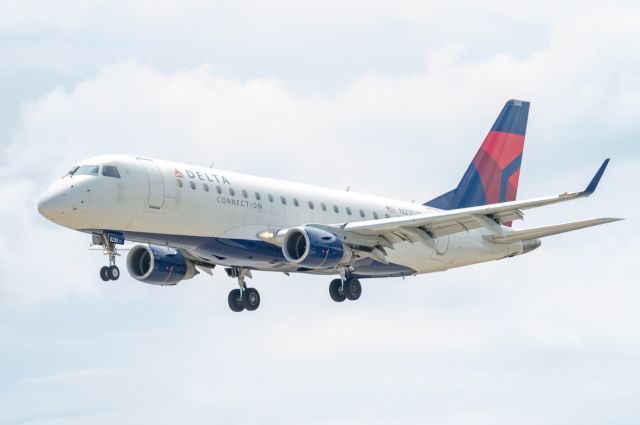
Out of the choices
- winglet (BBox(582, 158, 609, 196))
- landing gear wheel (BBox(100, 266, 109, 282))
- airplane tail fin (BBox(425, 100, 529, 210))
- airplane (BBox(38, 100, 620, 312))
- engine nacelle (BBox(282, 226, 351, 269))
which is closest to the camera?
winglet (BBox(582, 158, 609, 196))

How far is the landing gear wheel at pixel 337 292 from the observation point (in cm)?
5312

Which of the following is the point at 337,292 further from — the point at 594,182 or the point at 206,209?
the point at 594,182

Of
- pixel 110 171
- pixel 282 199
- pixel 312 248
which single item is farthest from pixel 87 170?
pixel 312 248

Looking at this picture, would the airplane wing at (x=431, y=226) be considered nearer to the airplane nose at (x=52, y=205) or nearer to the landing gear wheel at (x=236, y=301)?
the landing gear wheel at (x=236, y=301)

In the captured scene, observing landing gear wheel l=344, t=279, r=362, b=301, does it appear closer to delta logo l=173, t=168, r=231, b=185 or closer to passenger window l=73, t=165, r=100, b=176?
delta logo l=173, t=168, r=231, b=185

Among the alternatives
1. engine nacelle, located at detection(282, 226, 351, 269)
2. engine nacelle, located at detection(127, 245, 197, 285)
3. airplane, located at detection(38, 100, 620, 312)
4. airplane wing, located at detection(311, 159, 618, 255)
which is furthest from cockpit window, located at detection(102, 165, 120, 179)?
airplane wing, located at detection(311, 159, 618, 255)

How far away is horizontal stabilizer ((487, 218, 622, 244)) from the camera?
50.7 metres

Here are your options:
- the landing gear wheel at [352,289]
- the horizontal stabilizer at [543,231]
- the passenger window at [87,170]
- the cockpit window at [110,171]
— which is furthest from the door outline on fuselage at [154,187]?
the horizontal stabilizer at [543,231]

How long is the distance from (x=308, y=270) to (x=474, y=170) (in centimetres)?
1197

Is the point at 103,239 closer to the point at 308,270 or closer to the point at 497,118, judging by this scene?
the point at 308,270

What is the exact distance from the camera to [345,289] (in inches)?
2085

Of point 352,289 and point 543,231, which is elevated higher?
point 543,231

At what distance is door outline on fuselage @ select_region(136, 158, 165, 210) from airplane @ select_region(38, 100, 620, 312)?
4 cm

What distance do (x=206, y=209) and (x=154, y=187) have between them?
2.09 m
